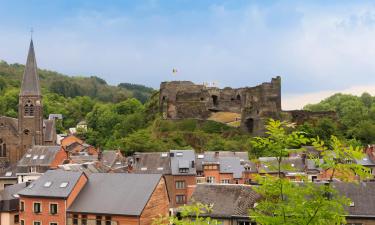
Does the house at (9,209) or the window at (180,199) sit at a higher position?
the house at (9,209)

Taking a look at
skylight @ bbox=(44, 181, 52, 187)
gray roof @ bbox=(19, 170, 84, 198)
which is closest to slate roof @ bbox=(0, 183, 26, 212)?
gray roof @ bbox=(19, 170, 84, 198)

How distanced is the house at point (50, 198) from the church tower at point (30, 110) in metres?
38.0

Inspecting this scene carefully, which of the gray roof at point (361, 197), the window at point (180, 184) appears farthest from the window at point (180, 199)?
the gray roof at point (361, 197)

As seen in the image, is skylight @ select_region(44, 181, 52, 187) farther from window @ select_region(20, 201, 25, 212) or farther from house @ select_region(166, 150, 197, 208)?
house @ select_region(166, 150, 197, 208)

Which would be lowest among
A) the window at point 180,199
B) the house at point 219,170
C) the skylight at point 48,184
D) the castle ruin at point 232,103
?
the window at point 180,199

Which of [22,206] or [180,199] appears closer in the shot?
[22,206]

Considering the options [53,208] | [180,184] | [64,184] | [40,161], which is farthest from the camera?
[40,161]

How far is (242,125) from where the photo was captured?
92438mm

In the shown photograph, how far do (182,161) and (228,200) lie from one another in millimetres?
23426

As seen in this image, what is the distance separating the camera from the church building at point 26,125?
77.9m

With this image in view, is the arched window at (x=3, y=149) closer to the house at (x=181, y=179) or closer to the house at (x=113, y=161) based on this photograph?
the house at (x=113, y=161)

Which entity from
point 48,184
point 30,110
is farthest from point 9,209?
point 30,110

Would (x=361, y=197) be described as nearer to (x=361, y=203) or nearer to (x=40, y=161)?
(x=361, y=203)

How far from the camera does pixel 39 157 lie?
2672 inches
